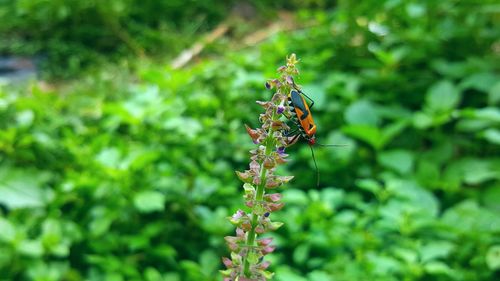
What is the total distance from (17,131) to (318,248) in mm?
1688

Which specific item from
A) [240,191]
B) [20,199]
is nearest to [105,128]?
[20,199]

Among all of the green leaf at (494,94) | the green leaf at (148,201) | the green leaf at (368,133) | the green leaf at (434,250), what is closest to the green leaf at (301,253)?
the green leaf at (434,250)

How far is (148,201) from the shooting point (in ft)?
7.45

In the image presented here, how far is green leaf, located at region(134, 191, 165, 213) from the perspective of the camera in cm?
224

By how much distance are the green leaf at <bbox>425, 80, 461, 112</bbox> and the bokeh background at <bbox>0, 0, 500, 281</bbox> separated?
11 mm

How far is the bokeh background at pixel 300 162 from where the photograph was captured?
2.25 metres

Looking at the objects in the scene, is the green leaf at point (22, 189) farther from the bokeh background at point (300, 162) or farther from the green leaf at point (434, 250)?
the green leaf at point (434, 250)

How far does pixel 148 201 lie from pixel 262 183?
58.1 inches

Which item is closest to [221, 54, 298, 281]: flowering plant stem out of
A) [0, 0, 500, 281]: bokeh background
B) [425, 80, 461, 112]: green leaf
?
[0, 0, 500, 281]: bokeh background

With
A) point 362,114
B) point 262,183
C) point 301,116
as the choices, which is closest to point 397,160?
point 362,114

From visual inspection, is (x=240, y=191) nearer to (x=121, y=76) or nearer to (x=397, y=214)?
(x=397, y=214)

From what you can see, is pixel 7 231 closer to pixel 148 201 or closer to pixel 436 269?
pixel 148 201

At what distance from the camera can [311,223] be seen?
2.32 meters

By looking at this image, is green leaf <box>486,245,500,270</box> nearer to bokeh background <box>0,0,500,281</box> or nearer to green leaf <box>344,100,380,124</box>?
bokeh background <box>0,0,500,281</box>
